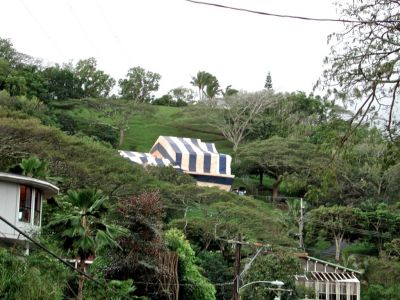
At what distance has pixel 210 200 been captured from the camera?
6084 cm

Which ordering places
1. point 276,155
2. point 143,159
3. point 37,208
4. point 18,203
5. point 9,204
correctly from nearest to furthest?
point 9,204, point 18,203, point 37,208, point 143,159, point 276,155

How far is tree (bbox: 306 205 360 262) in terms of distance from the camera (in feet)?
213

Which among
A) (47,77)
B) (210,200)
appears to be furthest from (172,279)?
(47,77)

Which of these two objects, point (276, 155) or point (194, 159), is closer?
point (276, 155)

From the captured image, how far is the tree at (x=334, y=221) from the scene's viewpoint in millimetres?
64875

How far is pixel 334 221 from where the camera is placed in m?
65.4

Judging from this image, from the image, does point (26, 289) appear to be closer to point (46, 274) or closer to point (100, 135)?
point (46, 274)

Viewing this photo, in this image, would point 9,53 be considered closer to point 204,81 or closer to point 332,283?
point 204,81

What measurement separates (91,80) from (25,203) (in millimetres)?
79517

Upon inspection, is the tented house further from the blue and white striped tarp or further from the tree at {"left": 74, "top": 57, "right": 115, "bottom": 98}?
the tree at {"left": 74, "top": 57, "right": 115, "bottom": 98}

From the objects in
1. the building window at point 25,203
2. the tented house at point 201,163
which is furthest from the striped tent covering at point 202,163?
the building window at point 25,203


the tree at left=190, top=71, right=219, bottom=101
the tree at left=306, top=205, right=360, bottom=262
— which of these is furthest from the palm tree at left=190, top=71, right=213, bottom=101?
the tree at left=306, top=205, right=360, bottom=262

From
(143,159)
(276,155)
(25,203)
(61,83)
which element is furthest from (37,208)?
(61,83)

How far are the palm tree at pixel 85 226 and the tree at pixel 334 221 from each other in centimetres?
3639
